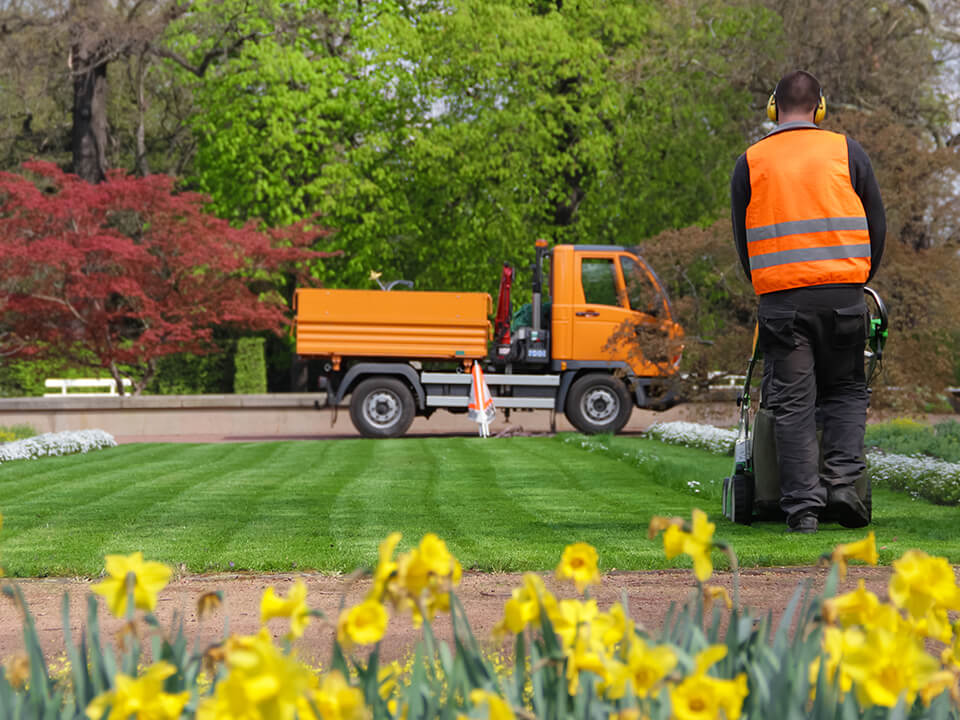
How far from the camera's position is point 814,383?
18.3 feet

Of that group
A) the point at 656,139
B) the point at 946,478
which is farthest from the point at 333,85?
the point at 946,478

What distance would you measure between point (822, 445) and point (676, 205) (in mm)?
17992

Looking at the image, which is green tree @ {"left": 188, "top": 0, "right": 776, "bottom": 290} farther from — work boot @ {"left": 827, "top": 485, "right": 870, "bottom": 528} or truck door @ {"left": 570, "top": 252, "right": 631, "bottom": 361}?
work boot @ {"left": 827, "top": 485, "right": 870, "bottom": 528}

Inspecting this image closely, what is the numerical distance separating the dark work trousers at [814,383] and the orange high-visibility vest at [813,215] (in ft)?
0.33

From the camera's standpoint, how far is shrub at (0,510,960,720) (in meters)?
1.71

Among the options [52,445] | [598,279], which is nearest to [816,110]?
[52,445]

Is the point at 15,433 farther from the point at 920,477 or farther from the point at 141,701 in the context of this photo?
the point at 141,701

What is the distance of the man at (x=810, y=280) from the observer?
5.38 metres

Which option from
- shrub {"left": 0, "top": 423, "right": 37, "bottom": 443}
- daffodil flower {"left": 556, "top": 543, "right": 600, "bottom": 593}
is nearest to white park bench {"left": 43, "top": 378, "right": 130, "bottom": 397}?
shrub {"left": 0, "top": 423, "right": 37, "bottom": 443}

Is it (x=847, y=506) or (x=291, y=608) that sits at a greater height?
(x=291, y=608)

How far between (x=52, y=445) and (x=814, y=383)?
9.43 meters

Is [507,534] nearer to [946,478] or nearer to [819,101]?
[819,101]

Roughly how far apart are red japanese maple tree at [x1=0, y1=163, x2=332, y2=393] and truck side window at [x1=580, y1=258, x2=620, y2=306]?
6573 millimetres

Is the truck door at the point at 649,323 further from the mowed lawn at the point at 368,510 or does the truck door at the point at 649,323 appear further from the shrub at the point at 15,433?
the shrub at the point at 15,433
